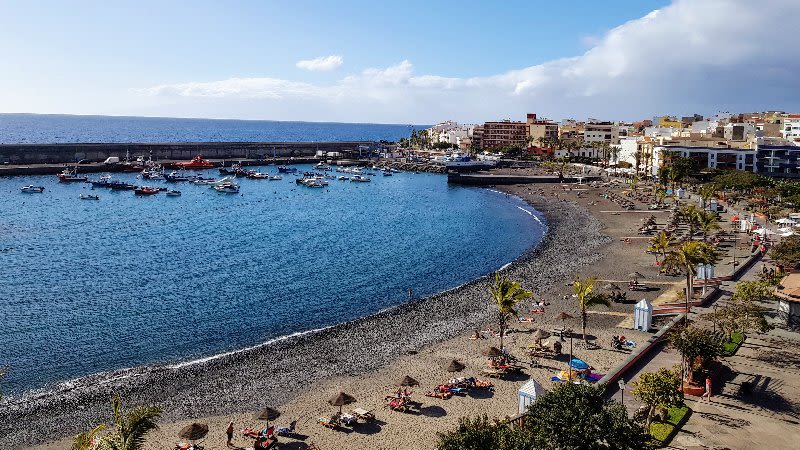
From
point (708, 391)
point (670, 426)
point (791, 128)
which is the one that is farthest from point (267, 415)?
point (791, 128)

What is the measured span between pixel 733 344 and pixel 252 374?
86.1 feet

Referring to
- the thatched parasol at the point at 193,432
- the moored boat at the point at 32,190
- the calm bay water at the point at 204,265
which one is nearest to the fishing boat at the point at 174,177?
the calm bay water at the point at 204,265

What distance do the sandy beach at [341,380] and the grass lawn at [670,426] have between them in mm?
6865

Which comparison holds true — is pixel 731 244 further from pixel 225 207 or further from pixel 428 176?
pixel 428 176

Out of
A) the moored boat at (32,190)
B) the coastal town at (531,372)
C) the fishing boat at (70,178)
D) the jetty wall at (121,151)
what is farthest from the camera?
the jetty wall at (121,151)

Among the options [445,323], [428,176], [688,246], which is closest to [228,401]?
[445,323]

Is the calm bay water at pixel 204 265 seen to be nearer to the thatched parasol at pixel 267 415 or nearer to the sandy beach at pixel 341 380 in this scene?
the sandy beach at pixel 341 380

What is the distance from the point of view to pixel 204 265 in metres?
61.9

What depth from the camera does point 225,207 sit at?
104188mm

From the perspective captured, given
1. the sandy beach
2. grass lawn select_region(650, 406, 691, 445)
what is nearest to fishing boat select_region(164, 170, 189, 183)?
the sandy beach

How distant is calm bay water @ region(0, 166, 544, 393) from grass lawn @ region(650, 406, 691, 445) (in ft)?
82.7

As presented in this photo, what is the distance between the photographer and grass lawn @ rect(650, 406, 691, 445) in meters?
22.9

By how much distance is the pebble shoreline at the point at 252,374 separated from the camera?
2978cm

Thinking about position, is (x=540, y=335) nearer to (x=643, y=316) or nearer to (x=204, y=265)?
(x=643, y=316)
